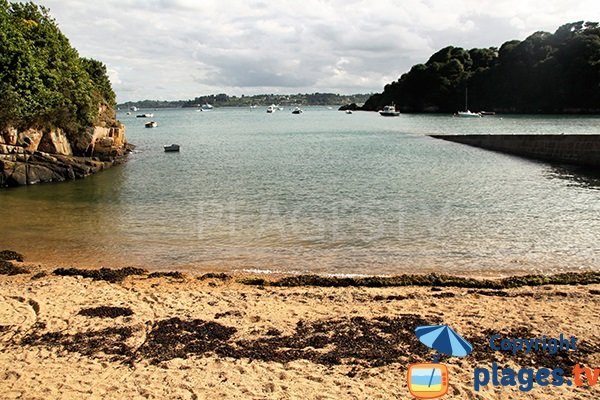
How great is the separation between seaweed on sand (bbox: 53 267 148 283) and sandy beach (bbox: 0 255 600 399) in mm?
202

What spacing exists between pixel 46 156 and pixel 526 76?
15385 centimetres

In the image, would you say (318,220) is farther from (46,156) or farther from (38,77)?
(38,77)

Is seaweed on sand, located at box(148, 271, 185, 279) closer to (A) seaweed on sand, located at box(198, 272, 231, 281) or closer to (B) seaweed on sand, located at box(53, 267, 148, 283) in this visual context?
(B) seaweed on sand, located at box(53, 267, 148, 283)

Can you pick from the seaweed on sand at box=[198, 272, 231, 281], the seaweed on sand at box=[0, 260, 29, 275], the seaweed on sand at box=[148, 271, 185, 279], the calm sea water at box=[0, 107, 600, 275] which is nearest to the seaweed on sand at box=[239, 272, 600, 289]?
the seaweed on sand at box=[198, 272, 231, 281]

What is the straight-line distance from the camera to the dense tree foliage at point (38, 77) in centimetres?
3459

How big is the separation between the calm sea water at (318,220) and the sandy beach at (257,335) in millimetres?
2683

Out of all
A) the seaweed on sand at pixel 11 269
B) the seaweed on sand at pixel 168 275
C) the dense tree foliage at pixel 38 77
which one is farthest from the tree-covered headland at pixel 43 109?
the seaweed on sand at pixel 168 275

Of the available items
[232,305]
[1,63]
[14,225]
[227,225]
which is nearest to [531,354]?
[232,305]

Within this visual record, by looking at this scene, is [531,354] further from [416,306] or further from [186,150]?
[186,150]

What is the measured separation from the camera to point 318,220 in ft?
71.7

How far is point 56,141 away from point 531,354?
39.8 metres

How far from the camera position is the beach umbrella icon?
29.5 ft

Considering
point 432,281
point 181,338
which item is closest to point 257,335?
point 181,338

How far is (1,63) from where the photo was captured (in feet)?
112
